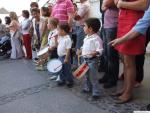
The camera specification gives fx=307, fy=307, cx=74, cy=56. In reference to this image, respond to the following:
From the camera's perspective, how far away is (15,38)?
301 inches

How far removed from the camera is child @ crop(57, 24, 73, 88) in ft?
15.0

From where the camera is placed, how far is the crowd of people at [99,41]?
3.59 meters

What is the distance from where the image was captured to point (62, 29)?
464 cm

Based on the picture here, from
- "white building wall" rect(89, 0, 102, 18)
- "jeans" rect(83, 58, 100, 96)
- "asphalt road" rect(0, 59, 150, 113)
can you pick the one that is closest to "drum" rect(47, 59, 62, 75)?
"asphalt road" rect(0, 59, 150, 113)

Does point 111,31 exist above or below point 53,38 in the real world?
above

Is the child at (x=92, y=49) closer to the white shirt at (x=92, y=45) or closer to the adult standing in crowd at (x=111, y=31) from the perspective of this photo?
the white shirt at (x=92, y=45)

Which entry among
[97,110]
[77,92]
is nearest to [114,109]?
[97,110]

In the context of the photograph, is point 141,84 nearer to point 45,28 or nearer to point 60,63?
point 60,63

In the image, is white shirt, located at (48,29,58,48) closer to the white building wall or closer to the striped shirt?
the striped shirt

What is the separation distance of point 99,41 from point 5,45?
4.41m

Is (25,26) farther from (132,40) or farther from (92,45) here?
(132,40)

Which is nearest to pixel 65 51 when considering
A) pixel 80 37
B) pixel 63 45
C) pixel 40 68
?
pixel 63 45

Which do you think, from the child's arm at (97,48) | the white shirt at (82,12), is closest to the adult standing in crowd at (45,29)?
the white shirt at (82,12)

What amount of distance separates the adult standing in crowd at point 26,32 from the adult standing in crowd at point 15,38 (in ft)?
0.89
